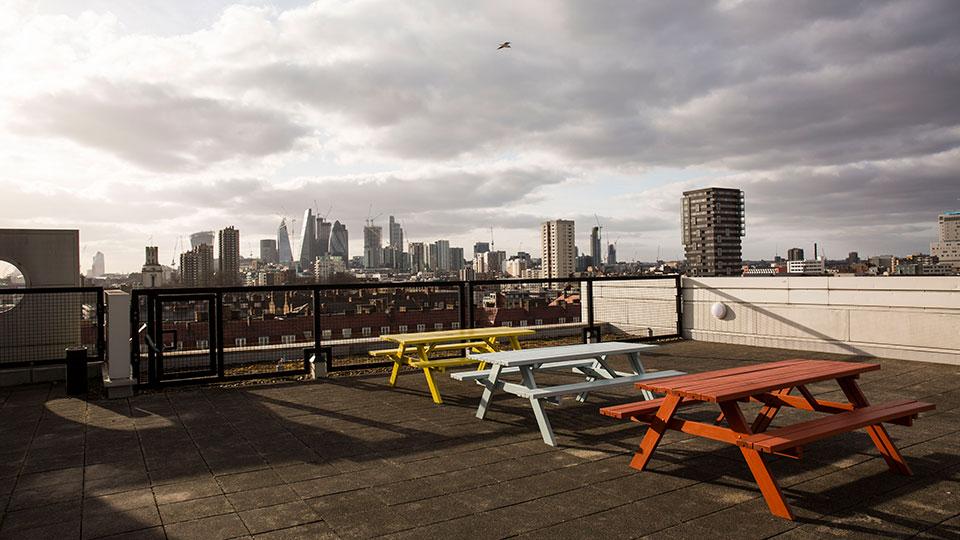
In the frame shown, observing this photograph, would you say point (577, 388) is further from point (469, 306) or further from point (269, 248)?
point (269, 248)

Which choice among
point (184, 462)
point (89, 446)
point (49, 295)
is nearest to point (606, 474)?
point (184, 462)

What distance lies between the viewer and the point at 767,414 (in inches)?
184

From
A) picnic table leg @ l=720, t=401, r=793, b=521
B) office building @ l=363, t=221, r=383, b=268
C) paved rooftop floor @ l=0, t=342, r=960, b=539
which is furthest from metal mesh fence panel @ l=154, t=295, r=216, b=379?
office building @ l=363, t=221, r=383, b=268

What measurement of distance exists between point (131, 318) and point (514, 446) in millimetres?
5611

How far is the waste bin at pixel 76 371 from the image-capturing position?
24.7ft

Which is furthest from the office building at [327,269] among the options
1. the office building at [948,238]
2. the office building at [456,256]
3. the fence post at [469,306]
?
the office building at [948,238]

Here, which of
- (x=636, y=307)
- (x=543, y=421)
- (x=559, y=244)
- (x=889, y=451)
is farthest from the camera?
(x=559, y=244)

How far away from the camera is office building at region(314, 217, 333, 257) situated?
6544cm

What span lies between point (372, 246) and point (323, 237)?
5.76 metres

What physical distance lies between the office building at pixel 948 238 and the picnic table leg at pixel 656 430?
34095 mm

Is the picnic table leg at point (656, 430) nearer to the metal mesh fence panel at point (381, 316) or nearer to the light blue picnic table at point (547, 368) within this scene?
the light blue picnic table at point (547, 368)

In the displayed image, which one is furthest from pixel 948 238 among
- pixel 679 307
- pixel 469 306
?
pixel 469 306

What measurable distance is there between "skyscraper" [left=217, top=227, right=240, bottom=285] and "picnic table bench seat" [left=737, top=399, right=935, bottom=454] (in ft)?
85.7

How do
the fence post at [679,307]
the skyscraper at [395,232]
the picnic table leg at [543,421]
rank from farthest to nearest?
the skyscraper at [395,232], the fence post at [679,307], the picnic table leg at [543,421]
